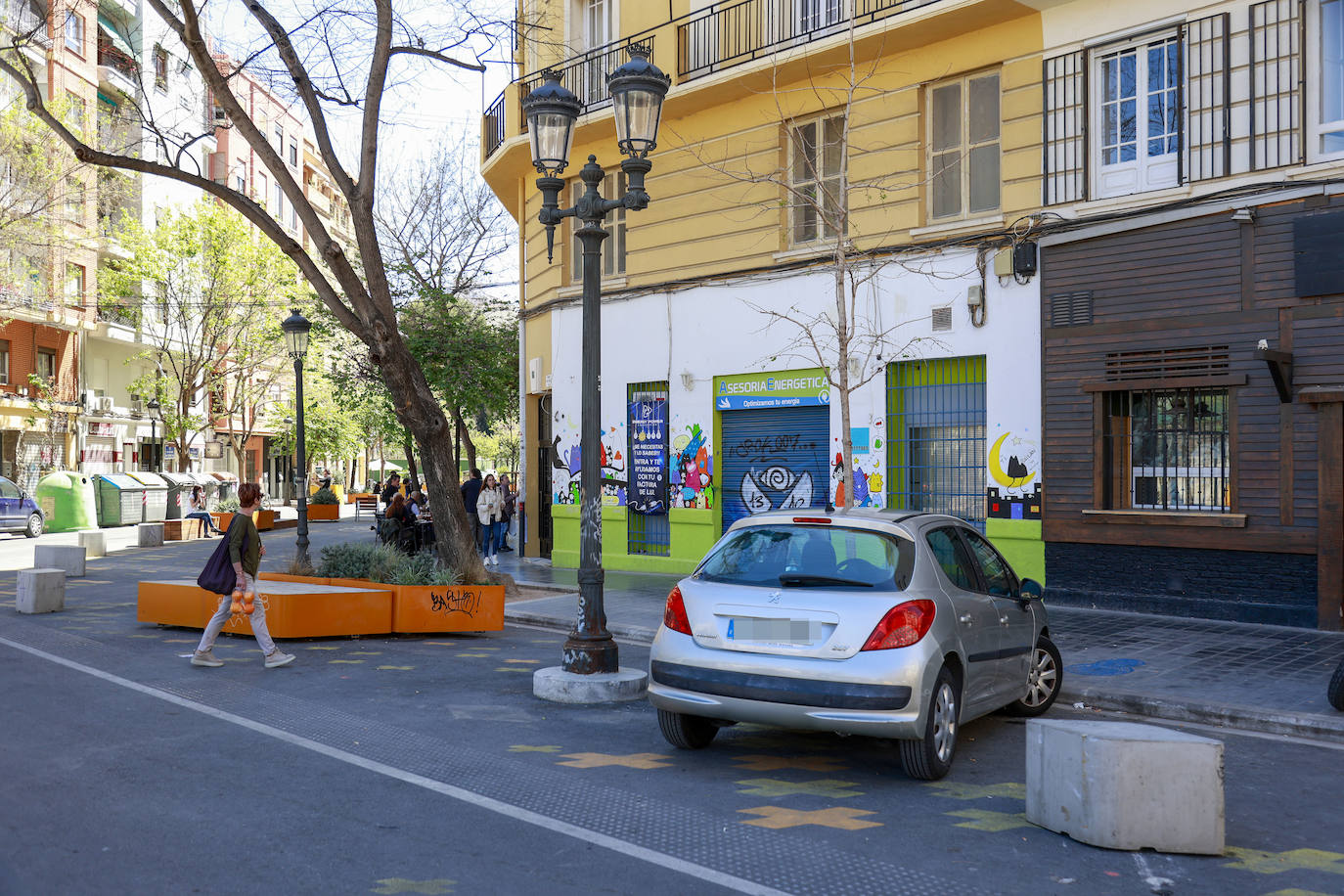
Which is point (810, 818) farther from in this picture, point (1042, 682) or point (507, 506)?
point (507, 506)

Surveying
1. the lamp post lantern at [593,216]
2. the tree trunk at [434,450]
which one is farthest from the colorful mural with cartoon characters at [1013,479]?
the lamp post lantern at [593,216]

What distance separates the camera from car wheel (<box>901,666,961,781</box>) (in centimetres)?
581

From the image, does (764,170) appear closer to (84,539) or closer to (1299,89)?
(1299,89)

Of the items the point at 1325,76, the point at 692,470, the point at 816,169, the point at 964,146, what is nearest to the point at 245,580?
the point at 692,470

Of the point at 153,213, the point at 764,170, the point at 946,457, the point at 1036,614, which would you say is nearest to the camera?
the point at 1036,614

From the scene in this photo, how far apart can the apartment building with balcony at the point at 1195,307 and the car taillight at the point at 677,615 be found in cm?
773

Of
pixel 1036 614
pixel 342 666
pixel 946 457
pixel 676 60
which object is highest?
pixel 676 60

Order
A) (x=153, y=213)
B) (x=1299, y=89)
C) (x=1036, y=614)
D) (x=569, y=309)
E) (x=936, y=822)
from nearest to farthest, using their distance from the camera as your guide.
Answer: (x=936, y=822), (x=1036, y=614), (x=1299, y=89), (x=569, y=309), (x=153, y=213)

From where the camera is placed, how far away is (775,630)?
19.6ft

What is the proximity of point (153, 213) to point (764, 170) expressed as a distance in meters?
34.4

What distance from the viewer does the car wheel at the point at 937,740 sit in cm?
581

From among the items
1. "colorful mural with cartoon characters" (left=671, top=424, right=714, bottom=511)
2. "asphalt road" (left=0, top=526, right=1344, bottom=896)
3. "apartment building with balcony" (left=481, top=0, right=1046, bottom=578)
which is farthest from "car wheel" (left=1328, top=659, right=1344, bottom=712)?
"colorful mural with cartoon characters" (left=671, top=424, right=714, bottom=511)

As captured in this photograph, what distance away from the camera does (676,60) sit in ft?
56.1

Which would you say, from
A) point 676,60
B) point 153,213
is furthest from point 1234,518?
point 153,213
